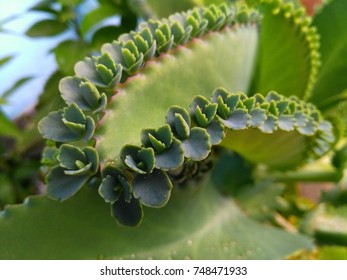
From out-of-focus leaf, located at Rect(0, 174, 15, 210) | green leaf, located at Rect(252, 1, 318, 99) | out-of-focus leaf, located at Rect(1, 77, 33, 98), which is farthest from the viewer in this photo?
out-of-focus leaf, located at Rect(1, 77, 33, 98)

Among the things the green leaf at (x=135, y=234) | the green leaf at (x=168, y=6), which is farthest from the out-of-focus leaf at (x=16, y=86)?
the green leaf at (x=135, y=234)

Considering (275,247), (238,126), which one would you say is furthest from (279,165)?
(238,126)

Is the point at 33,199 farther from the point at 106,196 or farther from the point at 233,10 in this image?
the point at 233,10

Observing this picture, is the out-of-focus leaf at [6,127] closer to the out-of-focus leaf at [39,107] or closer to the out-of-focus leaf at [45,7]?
the out-of-focus leaf at [39,107]

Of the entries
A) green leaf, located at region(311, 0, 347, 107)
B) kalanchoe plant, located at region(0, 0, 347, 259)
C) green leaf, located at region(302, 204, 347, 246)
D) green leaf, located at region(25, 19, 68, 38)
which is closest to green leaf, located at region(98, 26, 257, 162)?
kalanchoe plant, located at region(0, 0, 347, 259)

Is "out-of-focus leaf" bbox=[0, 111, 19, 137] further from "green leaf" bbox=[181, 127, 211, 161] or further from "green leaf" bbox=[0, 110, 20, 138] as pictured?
"green leaf" bbox=[181, 127, 211, 161]

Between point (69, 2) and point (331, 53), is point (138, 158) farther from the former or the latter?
point (69, 2)

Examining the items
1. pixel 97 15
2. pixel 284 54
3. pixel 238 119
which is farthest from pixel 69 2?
pixel 238 119
